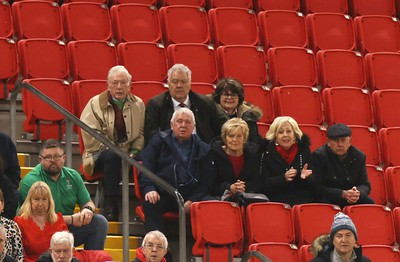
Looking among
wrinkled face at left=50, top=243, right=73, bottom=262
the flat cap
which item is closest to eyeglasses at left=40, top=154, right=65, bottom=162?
wrinkled face at left=50, top=243, right=73, bottom=262

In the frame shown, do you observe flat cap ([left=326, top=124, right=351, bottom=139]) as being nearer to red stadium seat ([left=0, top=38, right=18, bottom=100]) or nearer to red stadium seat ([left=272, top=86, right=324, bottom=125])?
red stadium seat ([left=272, top=86, right=324, bottom=125])

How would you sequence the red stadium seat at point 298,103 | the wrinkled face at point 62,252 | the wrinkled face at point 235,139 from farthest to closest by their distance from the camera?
the red stadium seat at point 298,103
the wrinkled face at point 235,139
the wrinkled face at point 62,252

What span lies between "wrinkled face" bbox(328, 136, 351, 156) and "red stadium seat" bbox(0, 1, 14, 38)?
3.07 m

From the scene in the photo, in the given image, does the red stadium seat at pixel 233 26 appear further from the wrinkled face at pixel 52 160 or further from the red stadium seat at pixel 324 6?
the wrinkled face at pixel 52 160

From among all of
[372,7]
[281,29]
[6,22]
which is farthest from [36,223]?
[372,7]

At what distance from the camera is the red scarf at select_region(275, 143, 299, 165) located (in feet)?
36.0

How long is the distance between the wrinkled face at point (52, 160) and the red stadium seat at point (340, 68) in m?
3.80

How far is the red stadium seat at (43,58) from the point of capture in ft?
39.5

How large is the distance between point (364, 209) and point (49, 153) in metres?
2.48

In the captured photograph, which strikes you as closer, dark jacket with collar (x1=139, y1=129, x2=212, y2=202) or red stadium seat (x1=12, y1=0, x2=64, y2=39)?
dark jacket with collar (x1=139, y1=129, x2=212, y2=202)

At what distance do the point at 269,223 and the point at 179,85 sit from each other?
51.5 inches

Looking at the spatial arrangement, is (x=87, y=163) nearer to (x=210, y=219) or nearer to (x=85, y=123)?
(x=85, y=123)

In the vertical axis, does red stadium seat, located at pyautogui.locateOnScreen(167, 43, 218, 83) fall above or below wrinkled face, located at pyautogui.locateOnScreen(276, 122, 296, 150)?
above

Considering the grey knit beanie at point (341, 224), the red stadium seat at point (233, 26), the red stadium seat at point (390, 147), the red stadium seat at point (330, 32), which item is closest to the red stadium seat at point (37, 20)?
the red stadium seat at point (233, 26)
